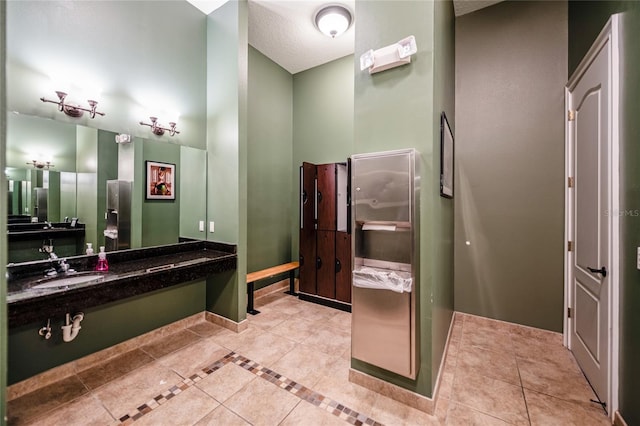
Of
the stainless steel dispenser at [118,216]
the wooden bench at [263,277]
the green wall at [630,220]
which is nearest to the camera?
the green wall at [630,220]

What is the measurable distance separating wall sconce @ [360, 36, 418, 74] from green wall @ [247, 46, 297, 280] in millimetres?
2301

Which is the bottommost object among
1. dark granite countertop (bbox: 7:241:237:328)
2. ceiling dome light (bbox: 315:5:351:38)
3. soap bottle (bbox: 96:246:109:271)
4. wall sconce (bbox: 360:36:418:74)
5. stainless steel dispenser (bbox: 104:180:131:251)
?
dark granite countertop (bbox: 7:241:237:328)

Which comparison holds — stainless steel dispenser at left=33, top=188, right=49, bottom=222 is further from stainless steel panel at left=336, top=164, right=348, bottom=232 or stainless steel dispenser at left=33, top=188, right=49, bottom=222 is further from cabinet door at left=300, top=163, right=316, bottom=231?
stainless steel panel at left=336, top=164, right=348, bottom=232

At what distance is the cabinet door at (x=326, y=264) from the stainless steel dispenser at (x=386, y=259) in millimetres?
1733

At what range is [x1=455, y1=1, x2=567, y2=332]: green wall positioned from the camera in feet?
9.07

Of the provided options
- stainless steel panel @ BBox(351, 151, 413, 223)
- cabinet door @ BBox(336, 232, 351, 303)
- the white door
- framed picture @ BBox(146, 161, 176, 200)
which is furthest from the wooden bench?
the white door

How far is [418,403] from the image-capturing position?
5.80 feet

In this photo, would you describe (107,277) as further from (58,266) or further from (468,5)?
(468,5)

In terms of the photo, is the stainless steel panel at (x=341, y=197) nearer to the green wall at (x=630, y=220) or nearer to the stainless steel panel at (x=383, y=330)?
the stainless steel panel at (x=383, y=330)

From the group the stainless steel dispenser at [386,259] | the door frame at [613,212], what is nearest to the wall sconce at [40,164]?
the stainless steel dispenser at [386,259]

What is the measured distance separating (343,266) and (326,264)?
263mm

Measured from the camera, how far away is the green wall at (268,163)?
3.81 meters

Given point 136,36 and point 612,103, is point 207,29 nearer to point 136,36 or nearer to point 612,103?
point 136,36

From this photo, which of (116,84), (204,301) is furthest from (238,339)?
(116,84)
